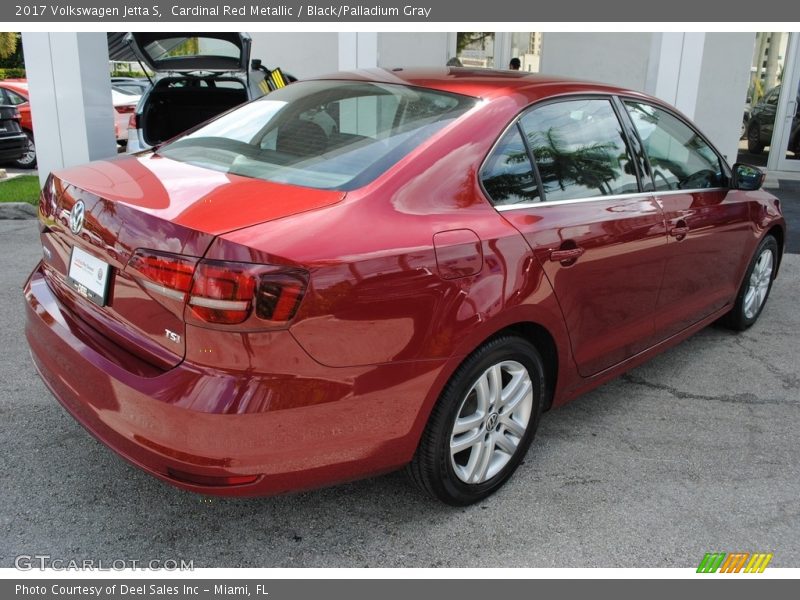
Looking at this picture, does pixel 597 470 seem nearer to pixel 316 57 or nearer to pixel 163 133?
pixel 163 133

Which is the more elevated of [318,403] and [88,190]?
[88,190]

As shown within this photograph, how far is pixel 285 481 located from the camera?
7.05 ft

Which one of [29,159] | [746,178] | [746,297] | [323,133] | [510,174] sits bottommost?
[29,159]

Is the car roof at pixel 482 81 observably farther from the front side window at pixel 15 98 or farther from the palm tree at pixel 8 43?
the palm tree at pixel 8 43

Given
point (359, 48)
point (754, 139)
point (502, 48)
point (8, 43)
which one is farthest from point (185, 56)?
point (8, 43)

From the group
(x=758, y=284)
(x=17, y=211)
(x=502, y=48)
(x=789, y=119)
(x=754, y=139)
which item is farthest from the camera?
(x=502, y=48)

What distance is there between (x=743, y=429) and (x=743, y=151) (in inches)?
408

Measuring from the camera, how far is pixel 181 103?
7.16 meters

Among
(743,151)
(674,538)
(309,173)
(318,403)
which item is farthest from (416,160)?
(743,151)

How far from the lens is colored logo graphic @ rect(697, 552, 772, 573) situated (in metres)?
2.45

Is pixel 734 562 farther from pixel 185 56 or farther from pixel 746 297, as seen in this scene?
pixel 185 56

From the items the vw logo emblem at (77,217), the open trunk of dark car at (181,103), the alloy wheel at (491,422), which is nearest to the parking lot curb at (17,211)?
the open trunk of dark car at (181,103)

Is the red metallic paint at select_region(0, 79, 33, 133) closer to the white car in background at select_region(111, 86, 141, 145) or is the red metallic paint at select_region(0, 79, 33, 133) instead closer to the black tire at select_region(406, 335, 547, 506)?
the white car in background at select_region(111, 86, 141, 145)

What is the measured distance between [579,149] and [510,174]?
53 centimetres
